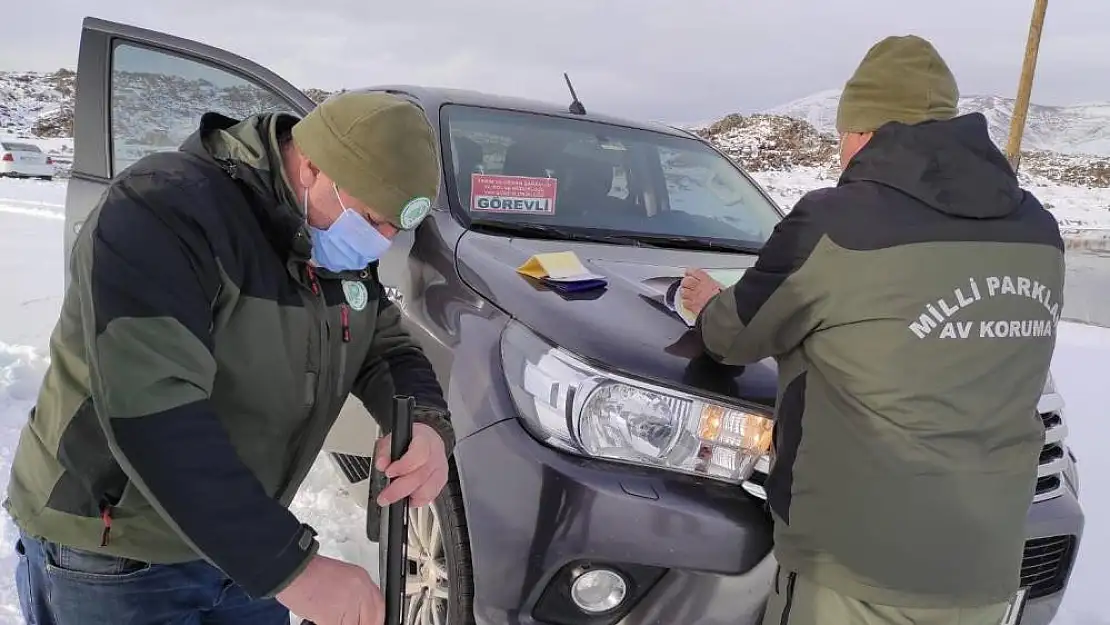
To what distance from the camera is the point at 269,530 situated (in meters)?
1.02

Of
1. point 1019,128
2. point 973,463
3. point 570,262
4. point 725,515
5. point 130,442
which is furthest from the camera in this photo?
point 1019,128

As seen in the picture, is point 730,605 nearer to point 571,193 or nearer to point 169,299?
point 169,299

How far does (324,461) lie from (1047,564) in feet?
9.11

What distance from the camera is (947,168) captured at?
4.94 feet

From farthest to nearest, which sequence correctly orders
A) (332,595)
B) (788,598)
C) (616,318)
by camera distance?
(616,318), (788,598), (332,595)

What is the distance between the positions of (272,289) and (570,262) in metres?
1.05

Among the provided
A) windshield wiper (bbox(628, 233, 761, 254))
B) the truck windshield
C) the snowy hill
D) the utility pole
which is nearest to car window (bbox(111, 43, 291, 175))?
the truck windshield

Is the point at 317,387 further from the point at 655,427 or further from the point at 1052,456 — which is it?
the point at 1052,456

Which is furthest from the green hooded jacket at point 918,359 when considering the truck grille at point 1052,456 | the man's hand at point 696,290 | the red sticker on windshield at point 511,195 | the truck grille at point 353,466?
→ the truck grille at point 353,466

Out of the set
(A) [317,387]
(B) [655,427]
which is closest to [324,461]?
(B) [655,427]

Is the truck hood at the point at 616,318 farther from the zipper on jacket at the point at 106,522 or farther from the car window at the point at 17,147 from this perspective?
the car window at the point at 17,147

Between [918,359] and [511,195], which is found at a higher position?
[511,195]

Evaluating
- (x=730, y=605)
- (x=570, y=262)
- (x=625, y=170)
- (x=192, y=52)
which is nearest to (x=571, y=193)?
(x=625, y=170)

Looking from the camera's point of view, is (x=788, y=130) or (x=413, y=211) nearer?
(x=413, y=211)
